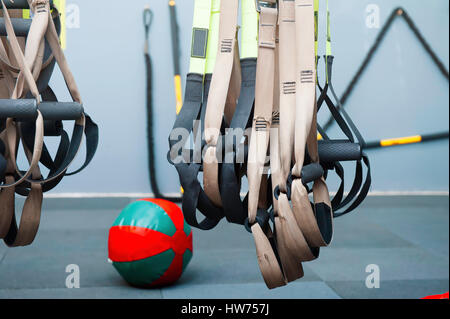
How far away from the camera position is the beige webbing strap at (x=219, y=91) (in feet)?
5.32

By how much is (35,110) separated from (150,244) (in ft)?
8.90

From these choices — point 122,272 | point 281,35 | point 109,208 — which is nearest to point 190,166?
point 281,35

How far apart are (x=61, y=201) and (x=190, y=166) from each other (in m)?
5.47

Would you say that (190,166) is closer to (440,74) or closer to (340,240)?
(340,240)

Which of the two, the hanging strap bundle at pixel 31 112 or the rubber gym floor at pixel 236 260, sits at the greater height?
the hanging strap bundle at pixel 31 112

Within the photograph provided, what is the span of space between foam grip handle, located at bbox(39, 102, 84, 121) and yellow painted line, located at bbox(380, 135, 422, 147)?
241 inches

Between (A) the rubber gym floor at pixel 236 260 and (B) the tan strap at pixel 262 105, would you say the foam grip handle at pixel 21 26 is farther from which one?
(A) the rubber gym floor at pixel 236 260

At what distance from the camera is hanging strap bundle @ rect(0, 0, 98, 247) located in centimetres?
165

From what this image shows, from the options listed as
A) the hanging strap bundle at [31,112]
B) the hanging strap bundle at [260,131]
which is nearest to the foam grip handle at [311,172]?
the hanging strap bundle at [260,131]

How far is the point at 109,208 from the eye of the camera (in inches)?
270

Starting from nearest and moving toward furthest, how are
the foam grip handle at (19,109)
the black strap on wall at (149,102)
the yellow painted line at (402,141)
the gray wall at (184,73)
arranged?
the foam grip handle at (19,109), the gray wall at (184,73), the black strap on wall at (149,102), the yellow painted line at (402,141)

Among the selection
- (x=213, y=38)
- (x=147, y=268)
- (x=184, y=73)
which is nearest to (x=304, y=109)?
(x=213, y=38)

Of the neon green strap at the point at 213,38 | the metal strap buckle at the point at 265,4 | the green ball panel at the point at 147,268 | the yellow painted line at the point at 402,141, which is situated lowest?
the green ball panel at the point at 147,268

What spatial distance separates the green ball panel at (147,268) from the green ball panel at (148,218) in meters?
0.17
